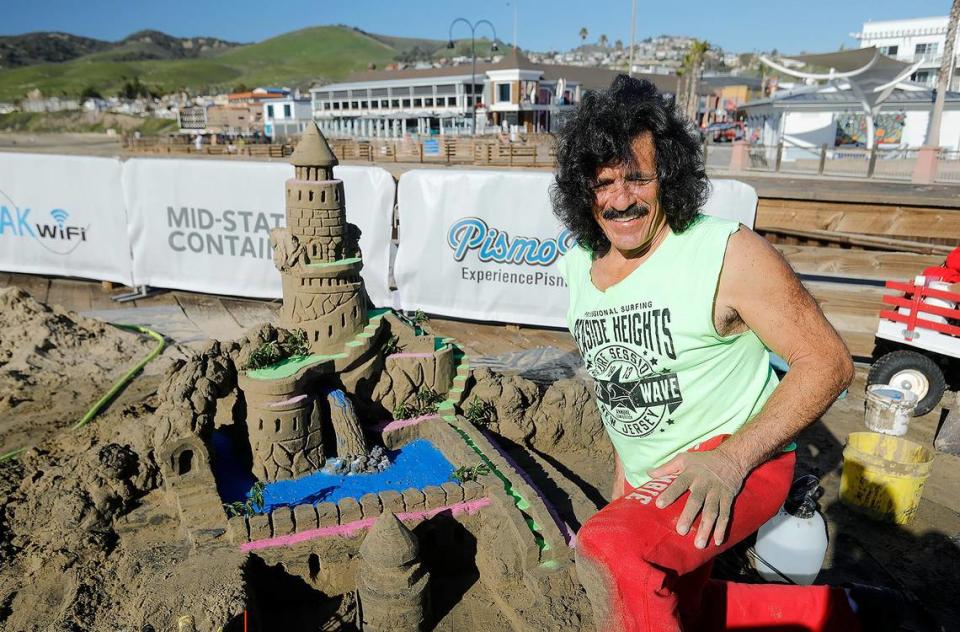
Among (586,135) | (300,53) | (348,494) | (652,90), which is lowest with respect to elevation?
(348,494)

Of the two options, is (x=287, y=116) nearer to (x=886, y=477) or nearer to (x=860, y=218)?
(x=860, y=218)

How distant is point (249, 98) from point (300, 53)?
133107 mm

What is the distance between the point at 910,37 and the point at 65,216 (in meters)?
60.9

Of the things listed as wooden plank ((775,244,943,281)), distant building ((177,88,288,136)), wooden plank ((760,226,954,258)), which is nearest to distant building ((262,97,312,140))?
distant building ((177,88,288,136))

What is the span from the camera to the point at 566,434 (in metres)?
7.98

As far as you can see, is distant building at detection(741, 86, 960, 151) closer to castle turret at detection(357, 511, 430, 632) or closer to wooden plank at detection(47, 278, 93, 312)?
wooden plank at detection(47, 278, 93, 312)

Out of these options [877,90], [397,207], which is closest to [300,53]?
[877,90]

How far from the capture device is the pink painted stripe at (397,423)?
725 centimetres

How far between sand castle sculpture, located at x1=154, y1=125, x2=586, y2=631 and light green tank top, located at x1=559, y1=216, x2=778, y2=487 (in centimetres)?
322

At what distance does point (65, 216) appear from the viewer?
13.7 m

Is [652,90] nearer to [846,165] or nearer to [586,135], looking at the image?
[586,135]

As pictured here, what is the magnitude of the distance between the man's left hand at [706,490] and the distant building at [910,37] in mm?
58261

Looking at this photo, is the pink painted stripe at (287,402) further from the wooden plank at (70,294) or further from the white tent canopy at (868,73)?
the white tent canopy at (868,73)

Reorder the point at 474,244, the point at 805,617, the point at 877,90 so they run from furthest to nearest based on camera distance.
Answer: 1. the point at 877,90
2. the point at 474,244
3. the point at 805,617
